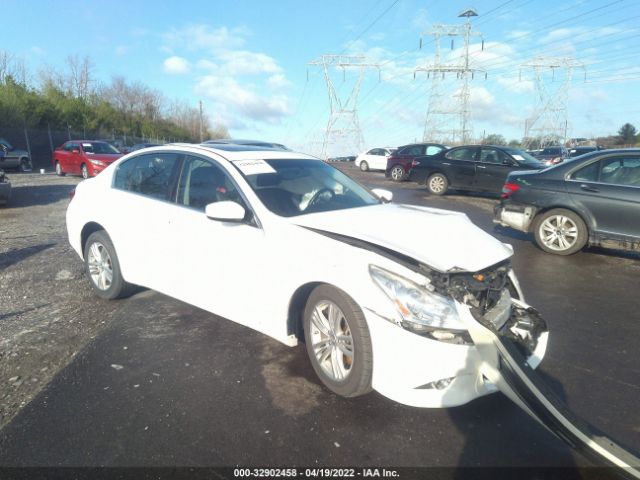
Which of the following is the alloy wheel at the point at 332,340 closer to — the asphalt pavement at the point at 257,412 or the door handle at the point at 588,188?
the asphalt pavement at the point at 257,412

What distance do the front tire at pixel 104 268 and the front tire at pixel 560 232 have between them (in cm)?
626

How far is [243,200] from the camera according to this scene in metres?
3.70

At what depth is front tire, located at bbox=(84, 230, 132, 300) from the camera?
476 centimetres

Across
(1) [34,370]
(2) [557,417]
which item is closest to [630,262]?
(2) [557,417]

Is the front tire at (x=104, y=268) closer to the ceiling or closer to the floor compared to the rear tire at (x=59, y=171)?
closer to the floor

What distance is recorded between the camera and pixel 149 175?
15.1ft

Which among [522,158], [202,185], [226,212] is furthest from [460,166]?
[226,212]

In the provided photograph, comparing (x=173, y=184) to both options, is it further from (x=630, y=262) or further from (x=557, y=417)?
(x=630, y=262)

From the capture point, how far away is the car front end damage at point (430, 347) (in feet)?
8.57

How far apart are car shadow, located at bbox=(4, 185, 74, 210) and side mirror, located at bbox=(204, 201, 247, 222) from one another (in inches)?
410

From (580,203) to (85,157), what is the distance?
59.1 ft

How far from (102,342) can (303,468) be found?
2355mm

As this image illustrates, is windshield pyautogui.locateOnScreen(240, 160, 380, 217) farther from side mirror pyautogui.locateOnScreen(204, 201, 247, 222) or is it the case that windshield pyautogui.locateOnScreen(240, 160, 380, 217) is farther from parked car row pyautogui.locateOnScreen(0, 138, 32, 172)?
parked car row pyautogui.locateOnScreen(0, 138, 32, 172)

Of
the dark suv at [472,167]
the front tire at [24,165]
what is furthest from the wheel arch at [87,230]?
the front tire at [24,165]
